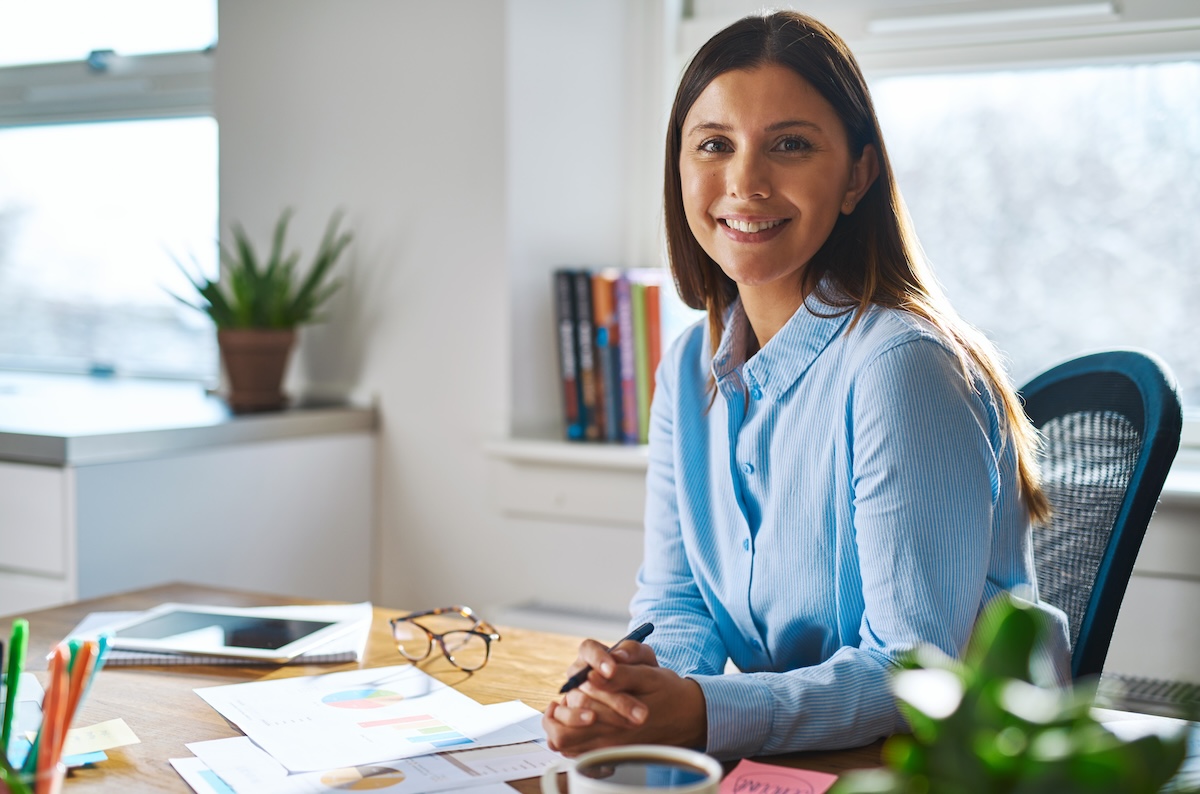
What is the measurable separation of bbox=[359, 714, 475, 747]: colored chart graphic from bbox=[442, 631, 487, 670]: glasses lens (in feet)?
0.52

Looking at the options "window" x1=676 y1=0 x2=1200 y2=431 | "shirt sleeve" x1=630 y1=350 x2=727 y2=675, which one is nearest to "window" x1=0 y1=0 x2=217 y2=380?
"window" x1=676 y1=0 x2=1200 y2=431

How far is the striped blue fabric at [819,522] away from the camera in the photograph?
903mm

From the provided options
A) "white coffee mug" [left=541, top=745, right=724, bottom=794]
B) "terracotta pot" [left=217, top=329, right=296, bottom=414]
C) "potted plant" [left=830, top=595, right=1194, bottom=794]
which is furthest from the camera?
"terracotta pot" [left=217, top=329, right=296, bottom=414]

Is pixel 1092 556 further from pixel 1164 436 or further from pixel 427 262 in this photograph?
pixel 427 262

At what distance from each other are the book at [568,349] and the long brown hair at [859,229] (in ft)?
3.20

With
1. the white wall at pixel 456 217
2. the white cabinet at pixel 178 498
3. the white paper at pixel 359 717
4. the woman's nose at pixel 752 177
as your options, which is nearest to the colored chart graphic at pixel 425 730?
the white paper at pixel 359 717

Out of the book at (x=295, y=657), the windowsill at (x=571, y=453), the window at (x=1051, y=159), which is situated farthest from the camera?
the windowsill at (x=571, y=453)

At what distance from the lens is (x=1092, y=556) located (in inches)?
45.3

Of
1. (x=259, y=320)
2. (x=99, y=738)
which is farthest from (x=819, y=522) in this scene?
(x=259, y=320)

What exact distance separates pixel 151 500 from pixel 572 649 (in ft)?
3.55

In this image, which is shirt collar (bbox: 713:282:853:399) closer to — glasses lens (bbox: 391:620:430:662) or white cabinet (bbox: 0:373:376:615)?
glasses lens (bbox: 391:620:430:662)

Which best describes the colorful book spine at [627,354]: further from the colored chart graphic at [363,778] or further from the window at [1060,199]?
the colored chart graphic at [363,778]

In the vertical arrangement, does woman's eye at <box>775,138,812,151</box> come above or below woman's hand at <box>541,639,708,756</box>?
above

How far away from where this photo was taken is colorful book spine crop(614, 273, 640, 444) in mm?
2158
